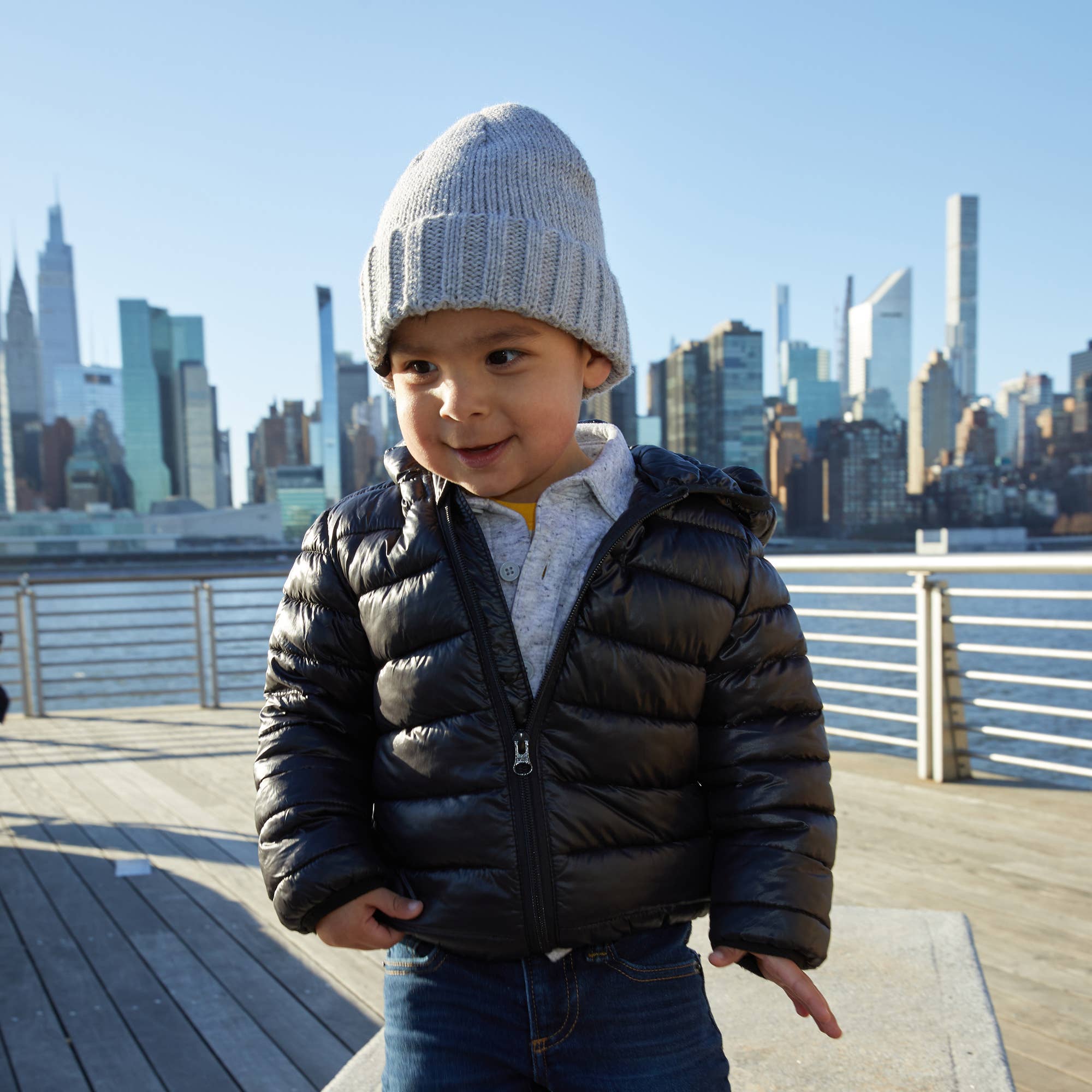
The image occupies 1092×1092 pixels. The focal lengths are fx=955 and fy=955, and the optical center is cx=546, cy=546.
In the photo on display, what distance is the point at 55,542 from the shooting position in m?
43.5

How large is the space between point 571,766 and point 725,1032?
82cm

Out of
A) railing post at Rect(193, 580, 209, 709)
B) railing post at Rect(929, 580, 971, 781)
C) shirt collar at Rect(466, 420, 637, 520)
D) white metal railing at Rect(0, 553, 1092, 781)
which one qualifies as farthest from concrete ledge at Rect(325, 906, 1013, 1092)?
railing post at Rect(193, 580, 209, 709)

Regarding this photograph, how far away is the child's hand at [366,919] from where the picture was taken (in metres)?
0.86

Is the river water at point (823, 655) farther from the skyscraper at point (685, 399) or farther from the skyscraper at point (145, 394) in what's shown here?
the skyscraper at point (145, 394)

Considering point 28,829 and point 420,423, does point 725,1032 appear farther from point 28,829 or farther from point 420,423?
point 28,829

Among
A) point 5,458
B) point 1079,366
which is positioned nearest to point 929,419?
point 1079,366

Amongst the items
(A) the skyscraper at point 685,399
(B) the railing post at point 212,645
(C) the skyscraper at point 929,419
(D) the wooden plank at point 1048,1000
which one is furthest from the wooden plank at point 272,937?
(C) the skyscraper at point 929,419

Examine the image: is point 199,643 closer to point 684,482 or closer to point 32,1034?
point 32,1034

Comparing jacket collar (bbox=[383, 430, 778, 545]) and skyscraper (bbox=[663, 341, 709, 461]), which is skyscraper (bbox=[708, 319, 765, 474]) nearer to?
skyscraper (bbox=[663, 341, 709, 461])

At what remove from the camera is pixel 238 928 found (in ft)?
7.58

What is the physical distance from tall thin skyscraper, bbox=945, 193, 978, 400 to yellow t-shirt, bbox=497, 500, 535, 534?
4676 inches

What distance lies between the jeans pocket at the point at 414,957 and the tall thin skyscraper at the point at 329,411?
43.9 m

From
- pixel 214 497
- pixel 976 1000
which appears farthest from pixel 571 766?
pixel 214 497

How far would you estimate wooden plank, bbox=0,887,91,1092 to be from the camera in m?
1.68
